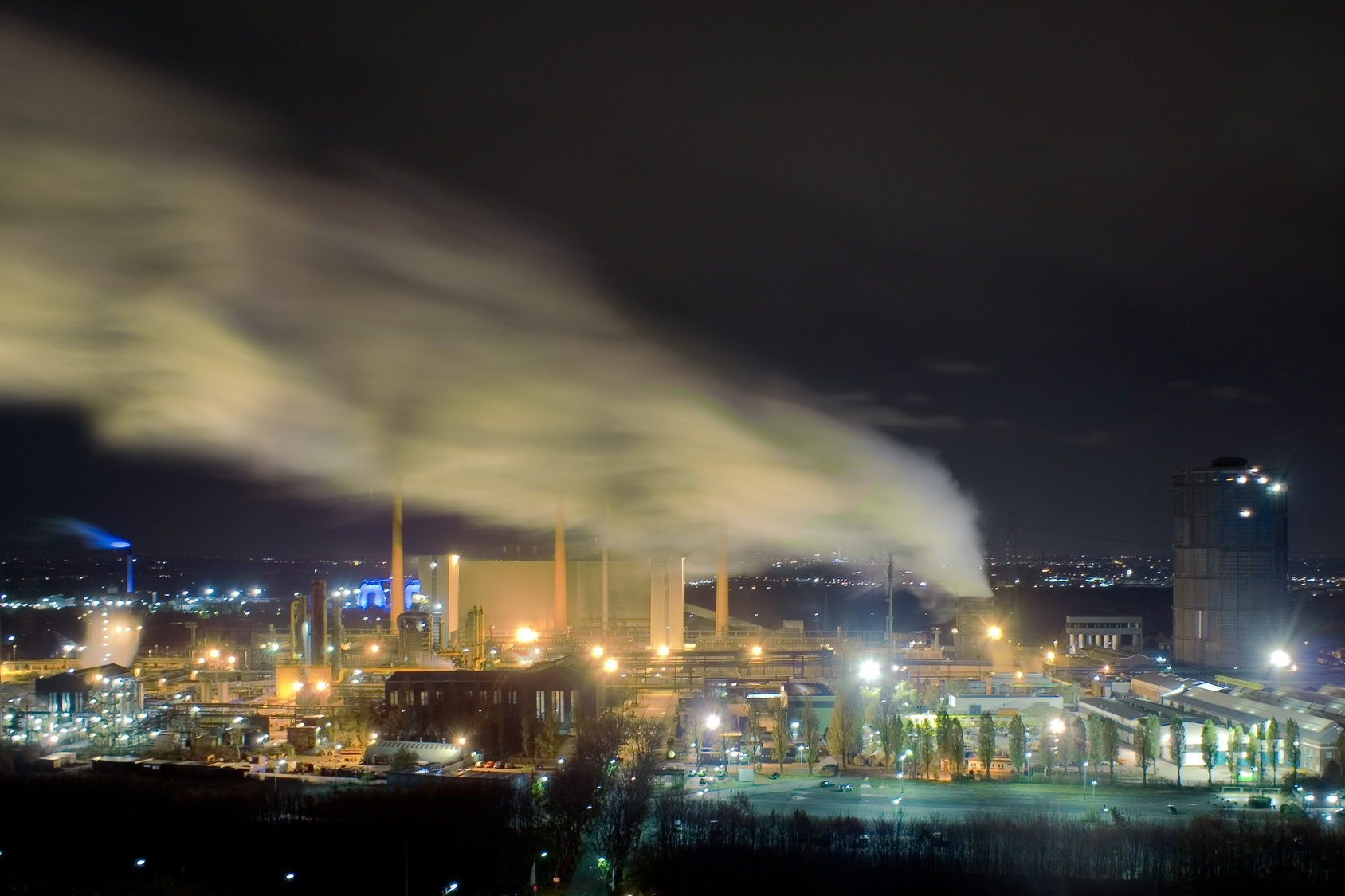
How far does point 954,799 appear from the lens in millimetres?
8727

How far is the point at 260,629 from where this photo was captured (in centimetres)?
2478

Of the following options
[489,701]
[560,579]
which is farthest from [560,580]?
A: [489,701]

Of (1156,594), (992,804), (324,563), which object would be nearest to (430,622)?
(992,804)

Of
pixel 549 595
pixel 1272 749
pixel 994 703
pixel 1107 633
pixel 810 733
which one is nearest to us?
pixel 1272 749

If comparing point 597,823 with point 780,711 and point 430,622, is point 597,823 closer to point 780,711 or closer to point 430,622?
point 780,711

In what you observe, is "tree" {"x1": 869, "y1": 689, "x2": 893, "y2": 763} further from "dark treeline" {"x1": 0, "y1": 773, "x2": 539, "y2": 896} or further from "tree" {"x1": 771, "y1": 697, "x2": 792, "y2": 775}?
"dark treeline" {"x1": 0, "y1": 773, "x2": 539, "y2": 896}

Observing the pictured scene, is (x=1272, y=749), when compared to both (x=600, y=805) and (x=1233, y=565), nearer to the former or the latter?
(x=600, y=805)

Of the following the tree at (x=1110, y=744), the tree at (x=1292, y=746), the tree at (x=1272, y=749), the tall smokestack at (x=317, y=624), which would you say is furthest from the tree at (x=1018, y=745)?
the tall smokestack at (x=317, y=624)

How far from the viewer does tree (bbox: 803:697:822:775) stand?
1029cm

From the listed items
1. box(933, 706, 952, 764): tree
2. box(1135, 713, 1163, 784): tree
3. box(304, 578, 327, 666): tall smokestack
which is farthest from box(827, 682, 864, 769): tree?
box(304, 578, 327, 666): tall smokestack

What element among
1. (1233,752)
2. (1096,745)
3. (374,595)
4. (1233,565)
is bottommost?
(1233,752)

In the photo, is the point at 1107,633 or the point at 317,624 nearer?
the point at 317,624

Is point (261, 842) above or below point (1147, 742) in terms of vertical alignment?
below

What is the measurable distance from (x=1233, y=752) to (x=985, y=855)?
13.4 ft
